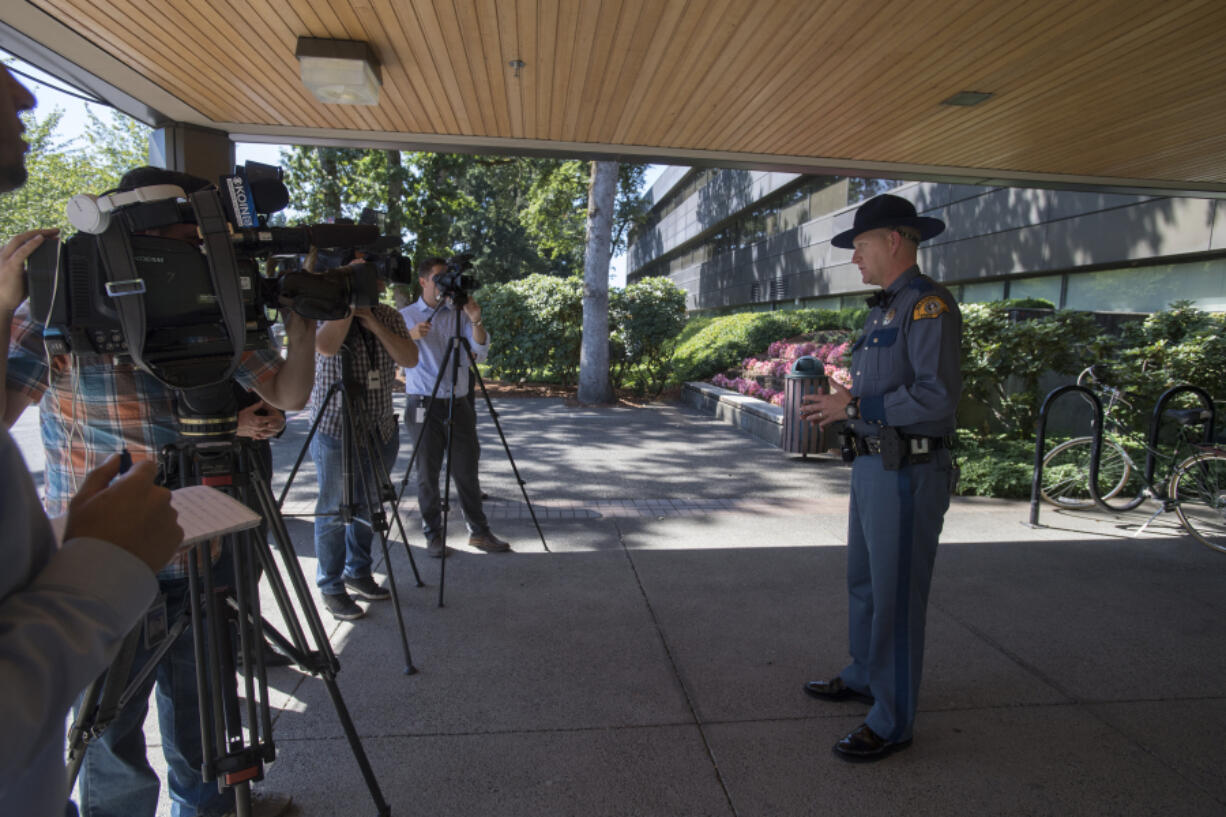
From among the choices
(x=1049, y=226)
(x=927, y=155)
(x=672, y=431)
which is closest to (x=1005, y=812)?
(x=927, y=155)

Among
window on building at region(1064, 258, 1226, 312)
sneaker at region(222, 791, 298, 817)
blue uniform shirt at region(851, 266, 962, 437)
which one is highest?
window on building at region(1064, 258, 1226, 312)

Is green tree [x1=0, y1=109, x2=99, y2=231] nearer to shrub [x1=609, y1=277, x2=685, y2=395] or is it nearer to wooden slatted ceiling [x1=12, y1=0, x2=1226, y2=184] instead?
shrub [x1=609, y1=277, x2=685, y2=395]

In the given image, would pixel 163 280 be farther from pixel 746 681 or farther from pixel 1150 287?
pixel 1150 287

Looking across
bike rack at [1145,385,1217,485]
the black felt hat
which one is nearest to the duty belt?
the black felt hat

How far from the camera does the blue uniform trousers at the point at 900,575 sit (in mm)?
2689

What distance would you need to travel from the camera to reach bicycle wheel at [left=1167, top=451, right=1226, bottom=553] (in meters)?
5.39

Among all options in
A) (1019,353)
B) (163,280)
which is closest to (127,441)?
(163,280)

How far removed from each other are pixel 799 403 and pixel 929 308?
223 inches

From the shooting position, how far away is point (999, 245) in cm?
1341

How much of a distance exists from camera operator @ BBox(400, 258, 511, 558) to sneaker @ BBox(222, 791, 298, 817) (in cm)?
236

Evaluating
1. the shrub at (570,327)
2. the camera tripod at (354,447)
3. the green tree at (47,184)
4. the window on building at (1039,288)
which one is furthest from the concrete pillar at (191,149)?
the green tree at (47,184)

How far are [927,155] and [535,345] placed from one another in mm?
9896

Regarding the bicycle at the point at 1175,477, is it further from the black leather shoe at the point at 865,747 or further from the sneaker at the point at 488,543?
the sneaker at the point at 488,543

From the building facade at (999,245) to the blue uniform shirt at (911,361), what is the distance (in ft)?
22.2
